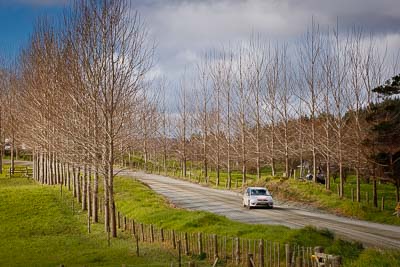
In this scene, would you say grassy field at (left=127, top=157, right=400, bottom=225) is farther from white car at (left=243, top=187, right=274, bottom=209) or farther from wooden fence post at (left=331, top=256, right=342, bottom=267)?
wooden fence post at (left=331, top=256, right=342, bottom=267)

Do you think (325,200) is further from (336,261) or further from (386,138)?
(336,261)

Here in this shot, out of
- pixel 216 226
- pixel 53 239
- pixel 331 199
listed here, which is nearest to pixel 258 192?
pixel 331 199

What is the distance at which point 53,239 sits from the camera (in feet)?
94.7

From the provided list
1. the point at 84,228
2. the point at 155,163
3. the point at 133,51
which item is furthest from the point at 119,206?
the point at 155,163

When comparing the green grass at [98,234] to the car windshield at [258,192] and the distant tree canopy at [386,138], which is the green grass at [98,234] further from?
the distant tree canopy at [386,138]

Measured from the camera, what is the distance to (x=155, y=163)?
307 ft

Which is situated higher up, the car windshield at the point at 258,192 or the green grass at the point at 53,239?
the car windshield at the point at 258,192

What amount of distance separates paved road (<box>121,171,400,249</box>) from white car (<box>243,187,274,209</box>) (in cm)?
64

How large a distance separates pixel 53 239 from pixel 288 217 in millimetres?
14326

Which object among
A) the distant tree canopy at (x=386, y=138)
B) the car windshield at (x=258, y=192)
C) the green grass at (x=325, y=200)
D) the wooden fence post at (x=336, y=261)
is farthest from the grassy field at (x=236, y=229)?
the distant tree canopy at (x=386, y=138)

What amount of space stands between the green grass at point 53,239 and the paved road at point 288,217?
28.8ft

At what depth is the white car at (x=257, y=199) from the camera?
39031 mm

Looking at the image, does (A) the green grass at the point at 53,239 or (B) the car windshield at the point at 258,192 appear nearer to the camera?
(A) the green grass at the point at 53,239

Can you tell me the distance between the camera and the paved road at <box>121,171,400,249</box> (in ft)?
85.6
